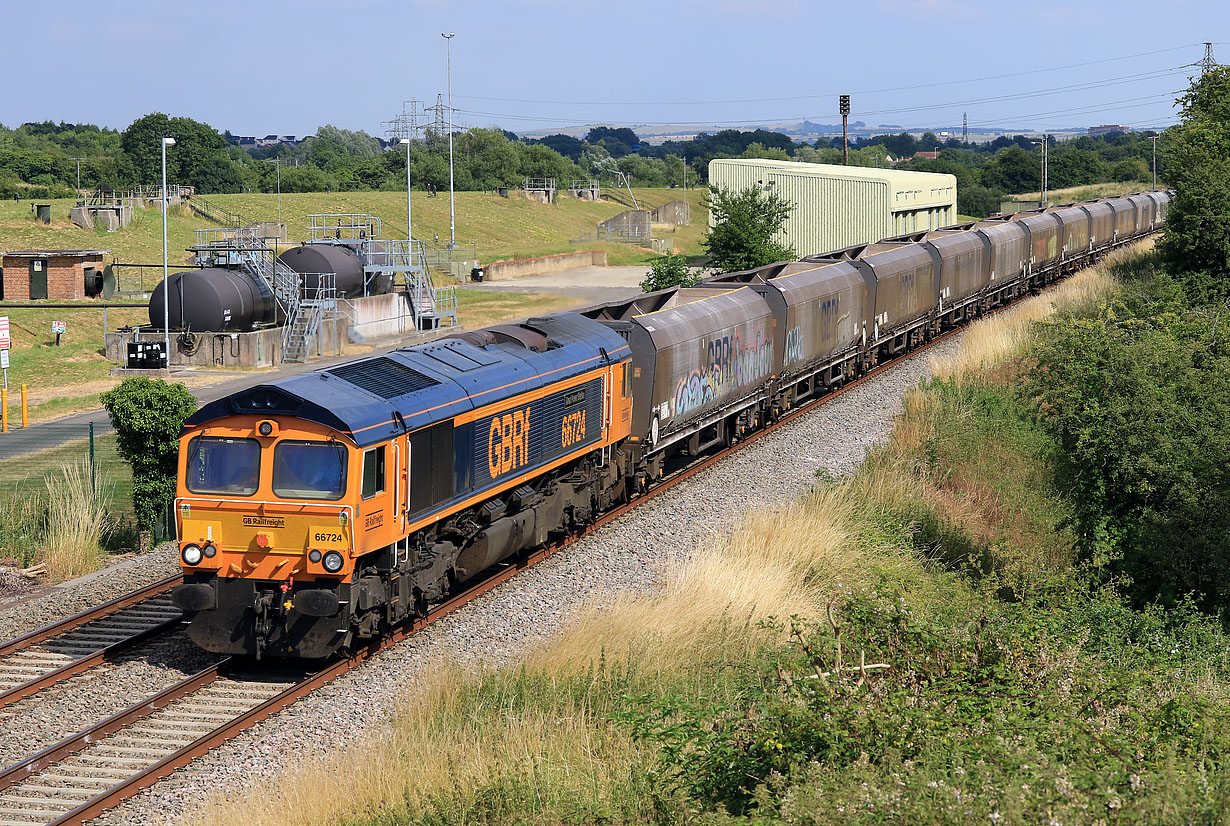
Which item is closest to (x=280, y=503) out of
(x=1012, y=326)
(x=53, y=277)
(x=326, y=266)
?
(x=1012, y=326)

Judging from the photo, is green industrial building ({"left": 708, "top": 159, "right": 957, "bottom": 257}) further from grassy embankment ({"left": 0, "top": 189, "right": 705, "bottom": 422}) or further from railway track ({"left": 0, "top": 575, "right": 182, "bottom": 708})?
railway track ({"left": 0, "top": 575, "right": 182, "bottom": 708})

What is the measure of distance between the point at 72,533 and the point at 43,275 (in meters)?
39.6

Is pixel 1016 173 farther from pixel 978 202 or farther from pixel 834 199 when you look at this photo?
pixel 834 199

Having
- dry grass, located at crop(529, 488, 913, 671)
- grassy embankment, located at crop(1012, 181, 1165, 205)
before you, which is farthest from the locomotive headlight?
grassy embankment, located at crop(1012, 181, 1165, 205)

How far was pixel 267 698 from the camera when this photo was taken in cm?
1320

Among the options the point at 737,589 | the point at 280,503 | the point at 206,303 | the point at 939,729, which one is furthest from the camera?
the point at 206,303

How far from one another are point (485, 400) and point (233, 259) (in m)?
34.2

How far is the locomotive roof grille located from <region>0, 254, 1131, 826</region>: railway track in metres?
2.98

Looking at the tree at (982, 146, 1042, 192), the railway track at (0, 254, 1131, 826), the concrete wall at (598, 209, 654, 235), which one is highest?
the tree at (982, 146, 1042, 192)

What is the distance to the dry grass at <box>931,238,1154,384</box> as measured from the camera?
32.7 m

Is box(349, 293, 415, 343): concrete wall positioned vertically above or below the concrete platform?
below

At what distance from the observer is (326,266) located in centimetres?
4822

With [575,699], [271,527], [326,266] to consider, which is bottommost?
[575,699]

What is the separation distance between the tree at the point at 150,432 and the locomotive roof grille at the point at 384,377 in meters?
5.25
